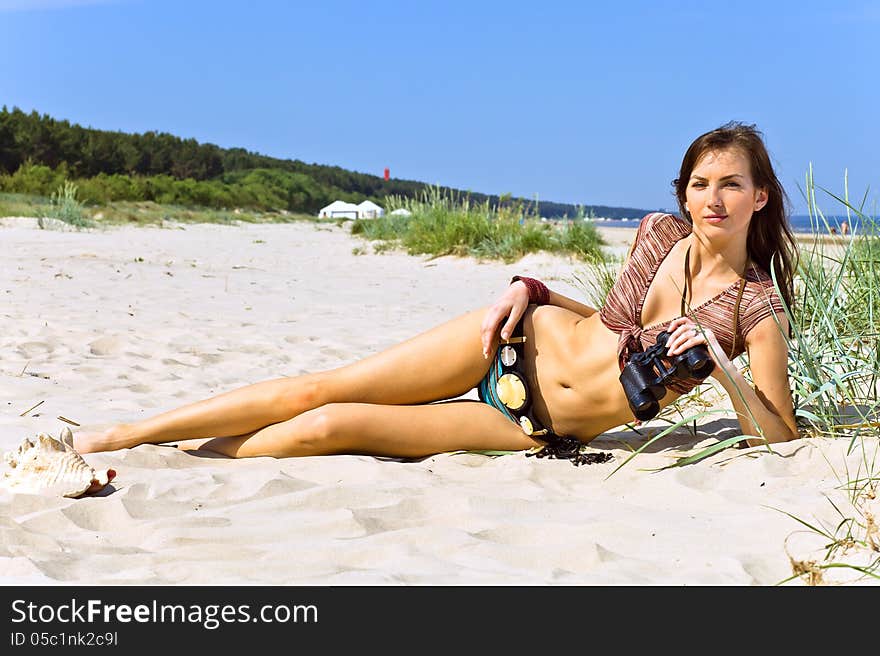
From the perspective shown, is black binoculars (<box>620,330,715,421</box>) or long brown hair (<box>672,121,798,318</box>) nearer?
black binoculars (<box>620,330,715,421</box>)

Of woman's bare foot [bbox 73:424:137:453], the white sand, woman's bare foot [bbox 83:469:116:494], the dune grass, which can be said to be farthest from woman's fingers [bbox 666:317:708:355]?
the dune grass

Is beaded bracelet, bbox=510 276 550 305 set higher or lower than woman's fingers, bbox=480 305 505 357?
higher

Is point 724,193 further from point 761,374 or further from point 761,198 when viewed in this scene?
point 761,374

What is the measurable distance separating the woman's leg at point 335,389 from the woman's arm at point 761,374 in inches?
28.3

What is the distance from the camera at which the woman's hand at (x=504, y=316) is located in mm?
3072

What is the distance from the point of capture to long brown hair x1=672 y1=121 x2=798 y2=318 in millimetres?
2854

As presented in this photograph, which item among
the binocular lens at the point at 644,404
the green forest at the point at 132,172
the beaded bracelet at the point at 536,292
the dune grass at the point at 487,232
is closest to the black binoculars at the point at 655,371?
the binocular lens at the point at 644,404

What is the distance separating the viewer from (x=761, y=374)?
2.80m

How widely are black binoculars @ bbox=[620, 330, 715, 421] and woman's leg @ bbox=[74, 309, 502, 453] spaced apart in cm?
57

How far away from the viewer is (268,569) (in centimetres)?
210

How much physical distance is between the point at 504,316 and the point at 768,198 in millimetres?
877

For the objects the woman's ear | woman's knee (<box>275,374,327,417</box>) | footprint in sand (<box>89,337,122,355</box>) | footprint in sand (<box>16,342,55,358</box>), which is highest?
the woman's ear

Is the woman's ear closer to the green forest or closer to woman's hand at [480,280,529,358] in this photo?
woman's hand at [480,280,529,358]
